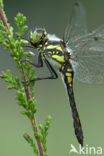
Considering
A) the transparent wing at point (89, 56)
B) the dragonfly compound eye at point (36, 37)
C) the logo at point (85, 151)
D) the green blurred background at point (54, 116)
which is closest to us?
the dragonfly compound eye at point (36, 37)

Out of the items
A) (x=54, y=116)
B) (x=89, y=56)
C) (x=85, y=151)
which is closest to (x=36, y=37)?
(x=89, y=56)

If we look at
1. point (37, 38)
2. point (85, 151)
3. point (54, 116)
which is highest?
point (37, 38)

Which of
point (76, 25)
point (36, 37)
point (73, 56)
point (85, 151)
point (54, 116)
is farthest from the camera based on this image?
point (54, 116)

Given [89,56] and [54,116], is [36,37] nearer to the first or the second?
[89,56]

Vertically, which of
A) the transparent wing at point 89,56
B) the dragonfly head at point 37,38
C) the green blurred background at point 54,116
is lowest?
the green blurred background at point 54,116

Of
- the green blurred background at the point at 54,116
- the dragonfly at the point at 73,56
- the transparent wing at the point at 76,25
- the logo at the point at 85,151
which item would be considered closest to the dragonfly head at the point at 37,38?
the dragonfly at the point at 73,56

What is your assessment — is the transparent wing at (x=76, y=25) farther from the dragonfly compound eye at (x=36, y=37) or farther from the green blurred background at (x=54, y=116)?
the green blurred background at (x=54, y=116)

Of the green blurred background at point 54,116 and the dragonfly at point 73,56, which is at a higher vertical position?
the dragonfly at point 73,56
